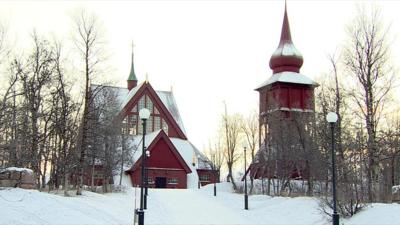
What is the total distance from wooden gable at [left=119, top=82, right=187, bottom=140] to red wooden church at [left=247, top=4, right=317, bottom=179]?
1034cm

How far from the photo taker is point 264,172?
1475 inches

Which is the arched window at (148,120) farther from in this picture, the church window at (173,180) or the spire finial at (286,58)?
the spire finial at (286,58)

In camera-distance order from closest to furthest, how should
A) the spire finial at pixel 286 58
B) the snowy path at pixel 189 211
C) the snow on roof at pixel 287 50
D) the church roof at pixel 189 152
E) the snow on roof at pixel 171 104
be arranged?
the snowy path at pixel 189 211
the church roof at pixel 189 152
the spire finial at pixel 286 58
the snow on roof at pixel 287 50
the snow on roof at pixel 171 104

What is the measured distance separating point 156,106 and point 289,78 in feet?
48.5

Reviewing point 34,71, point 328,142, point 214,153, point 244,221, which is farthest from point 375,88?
point 214,153

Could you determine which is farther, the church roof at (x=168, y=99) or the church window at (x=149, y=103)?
the church roof at (x=168, y=99)

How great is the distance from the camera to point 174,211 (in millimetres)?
24938

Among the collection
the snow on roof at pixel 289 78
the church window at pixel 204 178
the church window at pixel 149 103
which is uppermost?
the snow on roof at pixel 289 78

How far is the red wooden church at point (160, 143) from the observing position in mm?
47056

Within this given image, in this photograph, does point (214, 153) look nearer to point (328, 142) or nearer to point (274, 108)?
point (274, 108)

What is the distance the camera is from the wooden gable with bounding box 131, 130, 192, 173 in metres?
47.5

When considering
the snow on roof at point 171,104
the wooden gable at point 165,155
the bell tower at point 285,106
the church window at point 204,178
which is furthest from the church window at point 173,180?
the snow on roof at point 171,104

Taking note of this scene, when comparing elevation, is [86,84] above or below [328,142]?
Answer: above

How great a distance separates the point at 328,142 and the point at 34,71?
55.9ft
